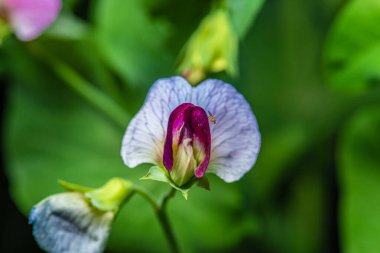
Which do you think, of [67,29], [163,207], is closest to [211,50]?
[163,207]

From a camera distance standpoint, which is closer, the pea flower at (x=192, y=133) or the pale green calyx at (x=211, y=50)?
the pea flower at (x=192, y=133)

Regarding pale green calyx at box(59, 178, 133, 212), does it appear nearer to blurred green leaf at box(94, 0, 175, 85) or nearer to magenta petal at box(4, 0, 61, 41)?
magenta petal at box(4, 0, 61, 41)

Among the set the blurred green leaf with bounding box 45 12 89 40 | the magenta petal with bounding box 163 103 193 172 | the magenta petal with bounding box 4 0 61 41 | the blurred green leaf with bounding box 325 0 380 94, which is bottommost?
the blurred green leaf with bounding box 325 0 380 94

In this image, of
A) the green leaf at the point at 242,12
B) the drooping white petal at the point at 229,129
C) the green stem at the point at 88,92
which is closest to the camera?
the drooping white petal at the point at 229,129

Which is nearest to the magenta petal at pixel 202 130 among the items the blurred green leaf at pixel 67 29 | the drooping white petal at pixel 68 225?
the drooping white petal at pixel 68 225

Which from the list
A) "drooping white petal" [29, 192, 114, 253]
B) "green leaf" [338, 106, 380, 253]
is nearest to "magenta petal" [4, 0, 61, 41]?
"drooping white petal" [29, 192, 114, 253]

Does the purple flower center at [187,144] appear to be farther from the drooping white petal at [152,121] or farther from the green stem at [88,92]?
the green stem at [88,92]
